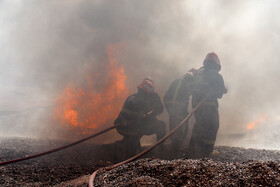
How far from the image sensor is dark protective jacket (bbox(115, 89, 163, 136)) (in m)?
5.63

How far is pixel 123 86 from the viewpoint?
1052 cm

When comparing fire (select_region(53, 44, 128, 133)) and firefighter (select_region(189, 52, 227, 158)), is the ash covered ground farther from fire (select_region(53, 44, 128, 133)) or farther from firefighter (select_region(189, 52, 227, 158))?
fire (select_region(53, 44, 128, 133))

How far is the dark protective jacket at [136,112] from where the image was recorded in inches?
222

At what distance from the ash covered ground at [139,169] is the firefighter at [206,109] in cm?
37

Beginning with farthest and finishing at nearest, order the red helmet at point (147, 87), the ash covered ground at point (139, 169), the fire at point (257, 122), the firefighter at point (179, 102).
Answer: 1. the fire at point (257, 122)
2. the firefighter at point (179, 102)
3. the red helmet at point (147, 87)
4. the ash covered ground at point (139, 169)

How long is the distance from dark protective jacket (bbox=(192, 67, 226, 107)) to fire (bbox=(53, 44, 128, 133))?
488cm

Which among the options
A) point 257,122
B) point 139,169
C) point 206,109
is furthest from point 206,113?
point 257,122

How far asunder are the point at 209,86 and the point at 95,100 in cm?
588

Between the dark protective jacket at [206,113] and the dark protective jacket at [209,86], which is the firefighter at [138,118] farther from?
the dark protective jacket at [209,86]

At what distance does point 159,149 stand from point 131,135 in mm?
1044

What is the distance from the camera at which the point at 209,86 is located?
573 centimetres

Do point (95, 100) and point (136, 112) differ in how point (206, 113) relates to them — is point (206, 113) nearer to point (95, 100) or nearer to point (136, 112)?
point (136, 112)

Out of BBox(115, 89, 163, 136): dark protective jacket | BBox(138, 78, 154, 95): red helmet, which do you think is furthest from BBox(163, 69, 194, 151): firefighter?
BBox(138, 78, 154, 95): red helmet

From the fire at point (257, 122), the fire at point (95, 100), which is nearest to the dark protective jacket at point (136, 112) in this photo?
the fire at point (95, 100)
